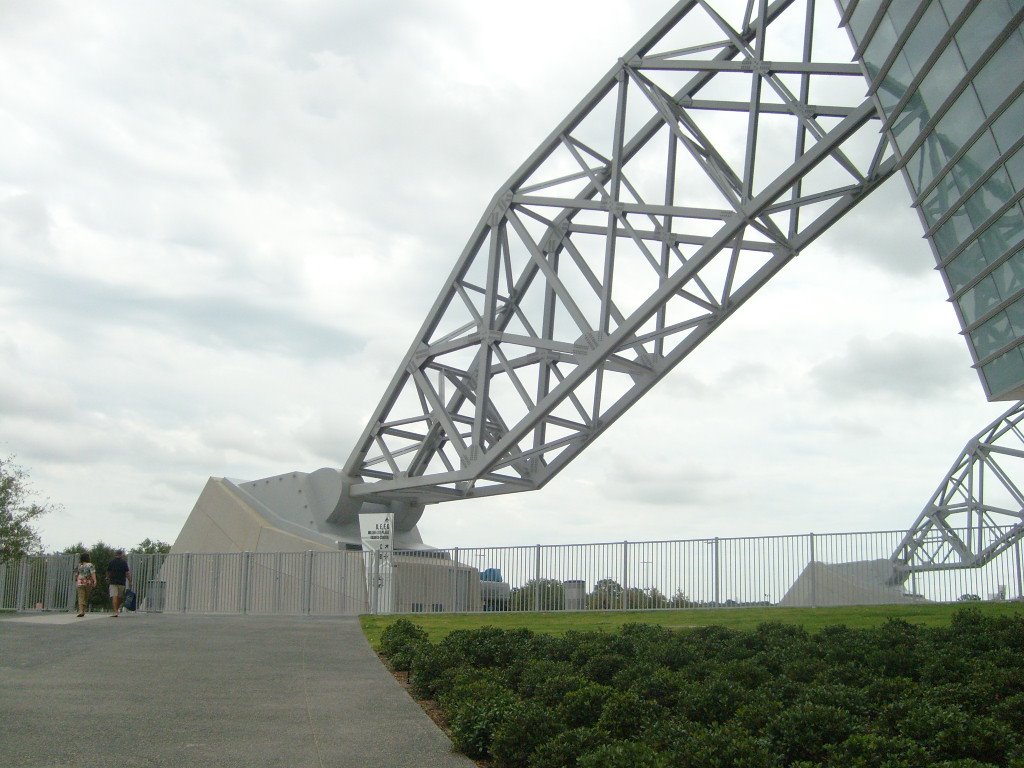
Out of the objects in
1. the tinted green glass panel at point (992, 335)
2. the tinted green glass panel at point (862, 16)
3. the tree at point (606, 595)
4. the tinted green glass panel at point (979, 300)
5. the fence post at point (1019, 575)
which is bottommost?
the tree at point (606, 595)

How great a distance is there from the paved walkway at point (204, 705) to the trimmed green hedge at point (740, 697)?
2.19ft

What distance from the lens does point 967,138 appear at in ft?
51.4

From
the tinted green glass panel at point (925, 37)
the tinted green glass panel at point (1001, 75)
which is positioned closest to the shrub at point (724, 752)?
the tinted green glass panel at point (1001, 75)

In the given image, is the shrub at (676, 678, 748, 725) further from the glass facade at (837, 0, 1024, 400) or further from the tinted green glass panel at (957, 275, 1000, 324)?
the tinted green glass panel at (957, 275, 1000, 324)

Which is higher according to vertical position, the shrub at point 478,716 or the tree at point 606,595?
the tree at point 606,595

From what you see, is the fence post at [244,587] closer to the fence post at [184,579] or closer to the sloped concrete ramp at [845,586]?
the fence post at [184,579]

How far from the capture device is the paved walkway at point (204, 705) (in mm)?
9352

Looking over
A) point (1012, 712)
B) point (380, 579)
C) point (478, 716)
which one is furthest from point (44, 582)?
point (1012, 712)

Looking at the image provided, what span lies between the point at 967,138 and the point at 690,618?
33.7 feet

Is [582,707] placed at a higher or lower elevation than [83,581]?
lower

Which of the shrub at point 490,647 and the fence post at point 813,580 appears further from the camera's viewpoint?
the fence post at point 813,580

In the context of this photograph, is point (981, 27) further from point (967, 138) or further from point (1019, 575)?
point (1019, 575)

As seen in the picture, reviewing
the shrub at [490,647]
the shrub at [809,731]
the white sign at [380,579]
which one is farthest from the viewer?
the white sign at [380,579]

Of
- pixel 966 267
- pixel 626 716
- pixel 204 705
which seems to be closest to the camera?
pixel 626 716
